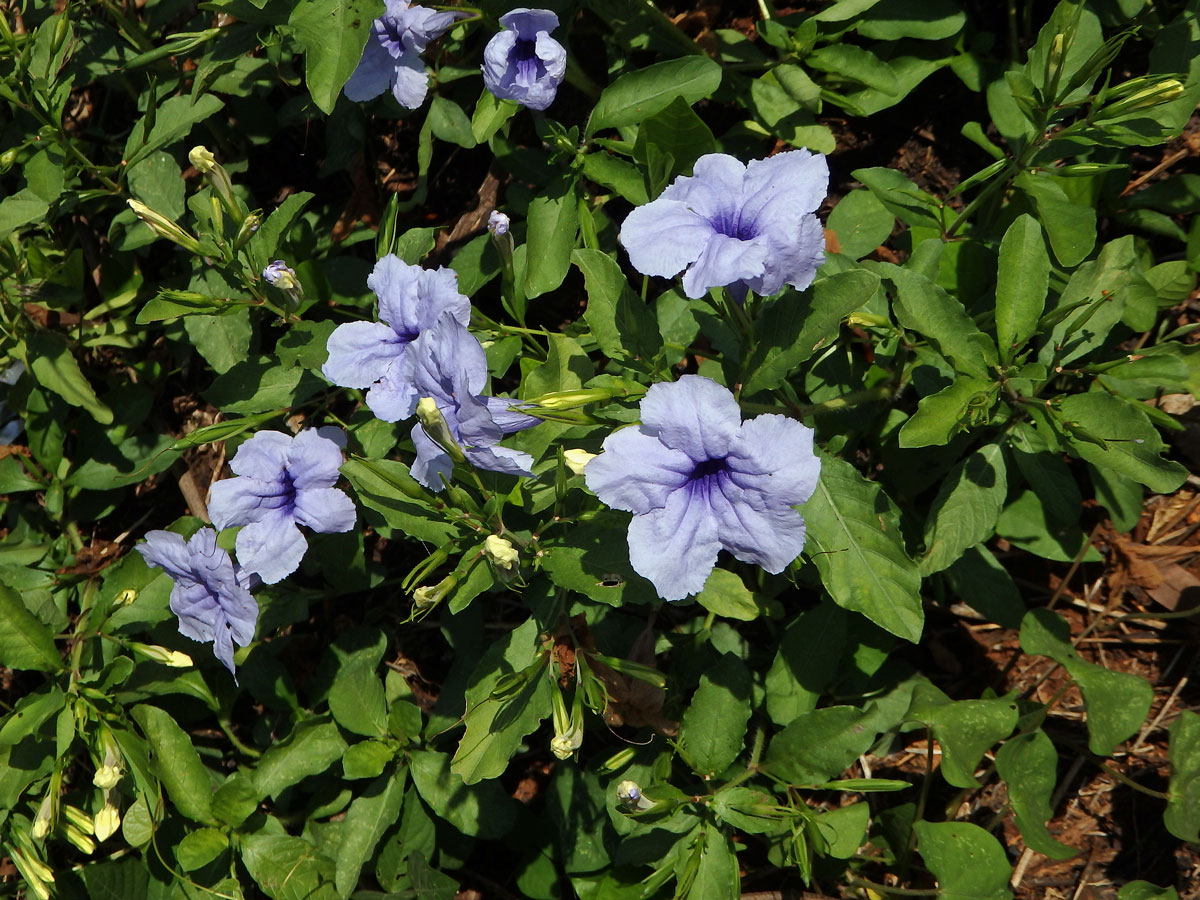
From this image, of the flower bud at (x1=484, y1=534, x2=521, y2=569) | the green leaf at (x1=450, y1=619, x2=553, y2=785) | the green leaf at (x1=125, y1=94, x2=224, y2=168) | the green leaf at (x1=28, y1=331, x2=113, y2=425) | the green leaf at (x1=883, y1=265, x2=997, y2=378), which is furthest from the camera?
the green leaf at (x1=28, y1=331, x2=113, y2=425)

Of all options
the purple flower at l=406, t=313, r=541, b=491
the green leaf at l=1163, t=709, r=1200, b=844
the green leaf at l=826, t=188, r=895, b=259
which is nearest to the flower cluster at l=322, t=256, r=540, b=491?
the purple flower at l=406, t=313, r=541, b=491

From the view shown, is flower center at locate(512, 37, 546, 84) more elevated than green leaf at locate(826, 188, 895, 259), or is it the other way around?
flower center at locate(512, 37, 546, 84)

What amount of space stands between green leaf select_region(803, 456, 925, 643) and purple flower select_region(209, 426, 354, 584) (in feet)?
4.13

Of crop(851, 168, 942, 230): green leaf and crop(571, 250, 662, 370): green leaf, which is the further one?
crop(851, 168, 942, 230): green leaf

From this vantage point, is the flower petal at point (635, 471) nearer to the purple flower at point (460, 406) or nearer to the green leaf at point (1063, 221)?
the purple flower at point (460, 406)

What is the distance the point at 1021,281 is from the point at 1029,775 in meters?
1.39

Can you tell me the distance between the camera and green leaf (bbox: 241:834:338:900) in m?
3.03

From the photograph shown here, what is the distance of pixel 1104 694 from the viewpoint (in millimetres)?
2742

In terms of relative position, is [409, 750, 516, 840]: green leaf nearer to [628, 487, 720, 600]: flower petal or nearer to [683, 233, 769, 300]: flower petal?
[628, 487, 720, 600]: flower petal

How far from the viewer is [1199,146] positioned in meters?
3.24

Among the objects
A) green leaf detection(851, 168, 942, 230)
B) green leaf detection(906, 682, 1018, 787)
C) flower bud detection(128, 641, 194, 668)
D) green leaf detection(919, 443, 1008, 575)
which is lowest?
green leaf detection(906, 682, 1018, 787)

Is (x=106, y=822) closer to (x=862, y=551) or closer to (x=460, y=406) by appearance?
(x=460, y=406)

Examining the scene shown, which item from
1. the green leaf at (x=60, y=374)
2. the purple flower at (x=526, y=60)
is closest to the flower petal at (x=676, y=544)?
the purple flower at (x=526, y=60)

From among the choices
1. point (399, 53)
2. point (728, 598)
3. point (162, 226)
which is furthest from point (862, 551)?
point (162, 226)
